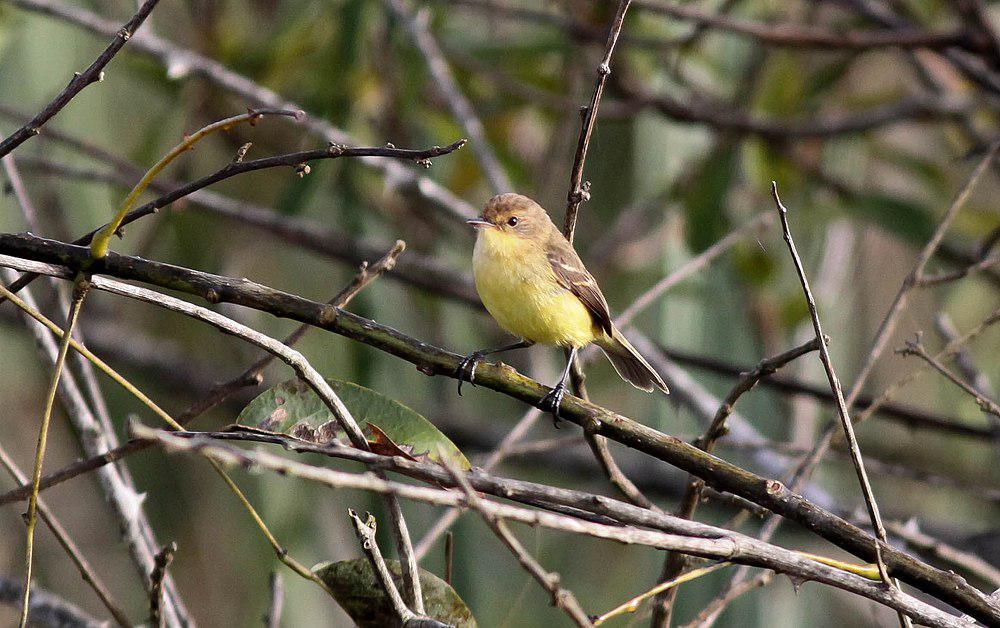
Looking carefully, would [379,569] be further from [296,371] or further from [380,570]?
[296,371]

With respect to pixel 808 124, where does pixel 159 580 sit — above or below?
below

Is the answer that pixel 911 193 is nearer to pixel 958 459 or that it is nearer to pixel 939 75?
pixel 939 75

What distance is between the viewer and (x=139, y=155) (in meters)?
4.42

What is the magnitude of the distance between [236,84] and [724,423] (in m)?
2.44

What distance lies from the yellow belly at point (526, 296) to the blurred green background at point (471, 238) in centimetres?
93

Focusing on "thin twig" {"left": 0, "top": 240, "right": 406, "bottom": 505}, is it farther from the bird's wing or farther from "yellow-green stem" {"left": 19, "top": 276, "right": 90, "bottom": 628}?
the bird's wing

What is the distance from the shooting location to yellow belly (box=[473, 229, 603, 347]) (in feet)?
9.36

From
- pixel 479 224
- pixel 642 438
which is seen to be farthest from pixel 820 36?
pixel 642 438

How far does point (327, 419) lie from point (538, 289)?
4.46 ft

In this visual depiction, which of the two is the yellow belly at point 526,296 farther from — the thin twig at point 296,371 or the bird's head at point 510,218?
the thin twig at point 296,371

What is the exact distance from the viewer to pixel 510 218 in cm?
317

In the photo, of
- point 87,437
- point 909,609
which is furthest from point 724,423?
point 87,437

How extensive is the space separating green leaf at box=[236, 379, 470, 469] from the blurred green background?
2.23m

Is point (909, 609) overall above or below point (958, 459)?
below
